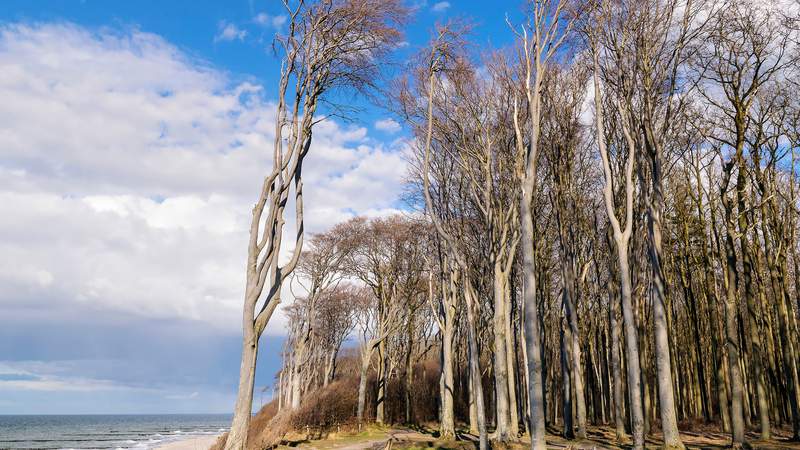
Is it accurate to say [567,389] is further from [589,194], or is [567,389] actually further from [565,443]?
[589,194]

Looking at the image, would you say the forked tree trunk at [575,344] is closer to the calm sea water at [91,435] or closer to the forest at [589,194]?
the forest at [589,194]

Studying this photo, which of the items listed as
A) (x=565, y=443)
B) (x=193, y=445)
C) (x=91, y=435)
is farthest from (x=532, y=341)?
(x=91, y=435)

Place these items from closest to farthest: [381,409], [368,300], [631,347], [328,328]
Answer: [631,347]
[381,409]
[368,300]
[328,328]

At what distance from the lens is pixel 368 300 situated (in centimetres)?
3328

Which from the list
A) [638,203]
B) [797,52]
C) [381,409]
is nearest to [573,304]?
[638,203]

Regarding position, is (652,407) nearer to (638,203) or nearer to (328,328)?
(638,203)

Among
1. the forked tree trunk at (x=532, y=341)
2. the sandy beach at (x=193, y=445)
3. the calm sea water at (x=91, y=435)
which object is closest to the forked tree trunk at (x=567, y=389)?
the forked tree trunk at (x=532, y=341)

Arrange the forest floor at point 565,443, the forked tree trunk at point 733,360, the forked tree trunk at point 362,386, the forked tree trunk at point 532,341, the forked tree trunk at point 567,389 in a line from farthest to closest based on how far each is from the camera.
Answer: the forked tree trunk at point 362,386, the forked tree trunk at point 567,389, the forest floor at point 565,443, the forked tree trunk at point 733,360, the forked tree trunk at point 532,341

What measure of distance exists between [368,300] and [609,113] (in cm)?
2052

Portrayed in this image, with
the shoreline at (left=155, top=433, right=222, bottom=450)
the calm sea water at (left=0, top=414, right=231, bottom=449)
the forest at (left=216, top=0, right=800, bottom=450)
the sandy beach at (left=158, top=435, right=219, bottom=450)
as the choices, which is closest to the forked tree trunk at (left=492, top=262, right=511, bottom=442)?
the forest at (left=216, top=0, right=800, bottom=450)

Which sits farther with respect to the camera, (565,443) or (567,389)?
(567,389)

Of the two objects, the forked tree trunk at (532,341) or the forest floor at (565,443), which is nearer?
the forked tree trunk at (532,341)

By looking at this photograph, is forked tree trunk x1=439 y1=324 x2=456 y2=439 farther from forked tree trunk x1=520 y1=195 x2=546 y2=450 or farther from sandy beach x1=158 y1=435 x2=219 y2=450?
sandy beach x1=158 y1=435 x2=219 y2=450

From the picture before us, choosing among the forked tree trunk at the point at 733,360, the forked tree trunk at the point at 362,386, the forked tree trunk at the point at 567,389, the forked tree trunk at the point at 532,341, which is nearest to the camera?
the forked tree trunk at the point at 532,341
